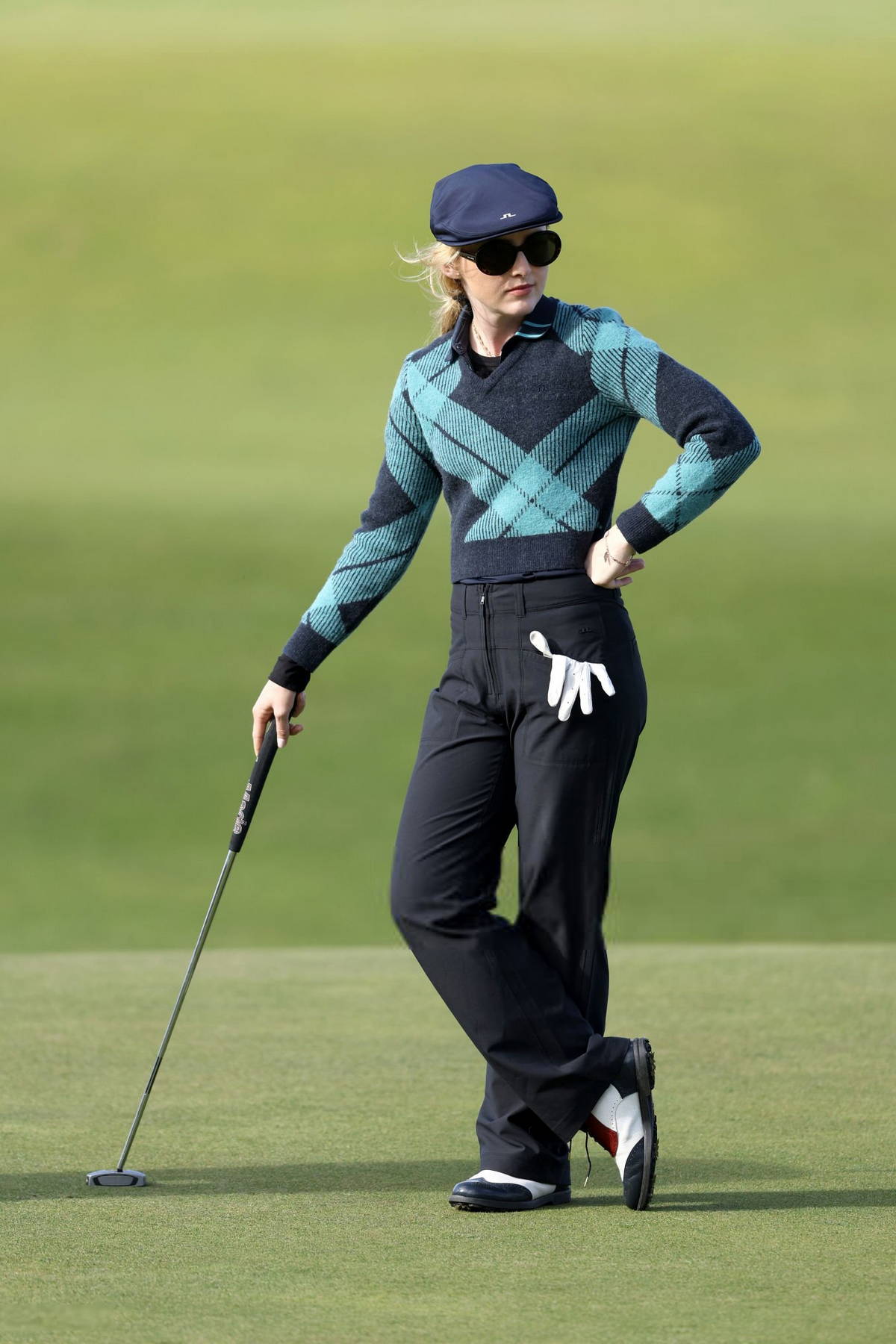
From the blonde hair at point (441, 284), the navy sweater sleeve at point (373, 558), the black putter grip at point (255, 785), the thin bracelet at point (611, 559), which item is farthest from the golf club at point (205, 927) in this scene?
the blonde hair at point (441, 284)

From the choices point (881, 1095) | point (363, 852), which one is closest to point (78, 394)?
point (363, 852)

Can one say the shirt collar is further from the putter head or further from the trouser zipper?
the putter head

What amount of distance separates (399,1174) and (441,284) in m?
1.39

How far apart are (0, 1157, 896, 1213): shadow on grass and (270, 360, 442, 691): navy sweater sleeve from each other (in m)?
0.76

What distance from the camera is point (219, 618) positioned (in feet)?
43.3

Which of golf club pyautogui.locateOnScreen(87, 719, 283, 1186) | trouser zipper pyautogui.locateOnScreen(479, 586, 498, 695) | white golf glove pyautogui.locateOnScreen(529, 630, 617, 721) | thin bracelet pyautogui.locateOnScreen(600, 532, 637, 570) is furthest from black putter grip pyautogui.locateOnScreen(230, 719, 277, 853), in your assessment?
thin bracelet pyautogui.locateOnScreen(600, 532, 637, 570)

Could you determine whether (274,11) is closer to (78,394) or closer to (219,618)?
(78,394)

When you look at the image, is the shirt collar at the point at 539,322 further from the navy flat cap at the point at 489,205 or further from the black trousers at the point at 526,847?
the black trousers at the point at 526,847

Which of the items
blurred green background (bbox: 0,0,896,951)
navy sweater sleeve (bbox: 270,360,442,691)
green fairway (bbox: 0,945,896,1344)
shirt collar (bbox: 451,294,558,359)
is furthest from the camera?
blurred green background (bbox: 0,0,896,951)

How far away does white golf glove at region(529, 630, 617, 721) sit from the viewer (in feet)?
10.0

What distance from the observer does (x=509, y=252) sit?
10.2 feet

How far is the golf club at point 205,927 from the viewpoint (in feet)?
10.5

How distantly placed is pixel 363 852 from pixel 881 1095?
21.8 feet

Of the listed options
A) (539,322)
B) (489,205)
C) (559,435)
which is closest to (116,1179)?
(559,435)
